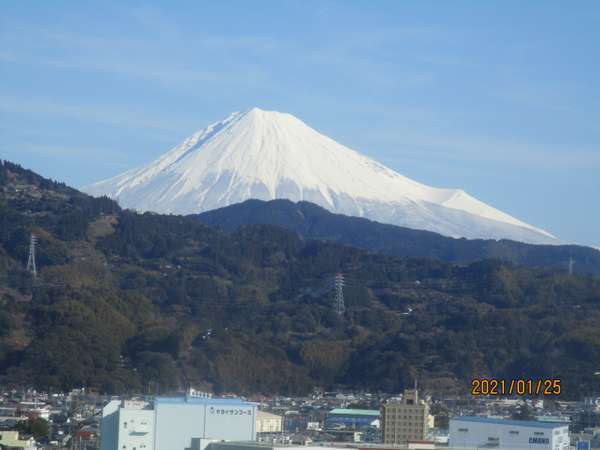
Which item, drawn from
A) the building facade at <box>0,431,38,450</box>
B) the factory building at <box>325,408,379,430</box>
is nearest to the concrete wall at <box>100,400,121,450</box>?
the building facade at <box>0,431,38,450</box>

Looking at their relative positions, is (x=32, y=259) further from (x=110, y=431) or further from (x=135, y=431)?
(x=135, y=431)

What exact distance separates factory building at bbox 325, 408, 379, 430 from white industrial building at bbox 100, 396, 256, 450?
47.4ft

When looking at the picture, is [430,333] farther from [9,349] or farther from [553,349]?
[9,349]

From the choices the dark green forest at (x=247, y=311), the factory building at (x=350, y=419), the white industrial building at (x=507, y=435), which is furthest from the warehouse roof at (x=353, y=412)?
the white industrial building at (x=507, y=435)

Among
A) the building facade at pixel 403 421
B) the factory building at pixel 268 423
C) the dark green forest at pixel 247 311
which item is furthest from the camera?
the dark green forest at pixel 247 311

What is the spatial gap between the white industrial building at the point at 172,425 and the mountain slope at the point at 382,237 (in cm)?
8525

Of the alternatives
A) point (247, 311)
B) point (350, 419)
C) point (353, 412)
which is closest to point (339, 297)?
point (247, 311)

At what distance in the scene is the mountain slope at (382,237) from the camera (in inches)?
4889

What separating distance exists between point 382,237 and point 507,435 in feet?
287

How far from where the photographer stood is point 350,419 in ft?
174

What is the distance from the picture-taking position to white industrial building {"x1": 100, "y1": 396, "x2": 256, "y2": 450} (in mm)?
34969

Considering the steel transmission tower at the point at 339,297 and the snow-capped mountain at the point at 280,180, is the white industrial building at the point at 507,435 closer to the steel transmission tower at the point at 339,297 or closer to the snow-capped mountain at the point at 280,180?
the steel transmission tower at the point at 339,297

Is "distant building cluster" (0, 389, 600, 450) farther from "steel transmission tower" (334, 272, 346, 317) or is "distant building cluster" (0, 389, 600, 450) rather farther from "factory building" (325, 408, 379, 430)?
"steel transmission tower" (334, 272, 346, 317)
